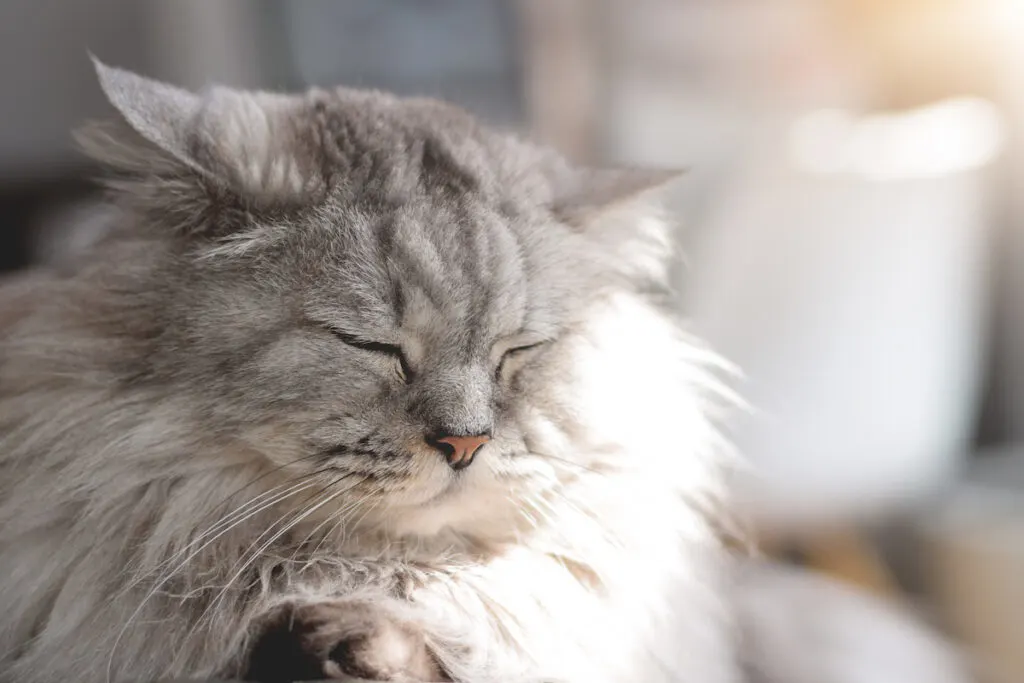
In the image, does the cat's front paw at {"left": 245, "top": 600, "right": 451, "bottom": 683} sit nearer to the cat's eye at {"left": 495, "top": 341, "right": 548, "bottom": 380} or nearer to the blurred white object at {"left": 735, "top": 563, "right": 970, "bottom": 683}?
the cat's eye at {"left": 495, "top": 341, "right": 548, "bottom": 380}

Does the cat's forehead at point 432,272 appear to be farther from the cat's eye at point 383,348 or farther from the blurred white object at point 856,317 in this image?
the blurred white object at point 856,317

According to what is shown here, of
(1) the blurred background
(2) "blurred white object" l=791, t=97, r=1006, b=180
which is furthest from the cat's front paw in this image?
(2) "blurred white object" l=791, t=97, r=1006, b=180

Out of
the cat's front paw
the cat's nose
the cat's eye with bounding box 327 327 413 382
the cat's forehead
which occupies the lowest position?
the cat's front paw

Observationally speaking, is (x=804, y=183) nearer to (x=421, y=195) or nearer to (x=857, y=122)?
(x=857, y=122)

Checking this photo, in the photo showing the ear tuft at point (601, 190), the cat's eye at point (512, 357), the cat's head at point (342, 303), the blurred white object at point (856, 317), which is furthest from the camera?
the blurred white object at point (856, 317)

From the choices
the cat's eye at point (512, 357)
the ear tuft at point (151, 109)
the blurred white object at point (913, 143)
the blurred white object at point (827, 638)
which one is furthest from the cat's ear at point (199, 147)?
the blurred white object at point (913, 143)

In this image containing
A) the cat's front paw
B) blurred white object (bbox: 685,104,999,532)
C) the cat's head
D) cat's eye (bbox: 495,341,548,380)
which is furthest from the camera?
blurred white object (bbox: 685,104,999,532)

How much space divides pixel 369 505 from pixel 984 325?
5.71 ft

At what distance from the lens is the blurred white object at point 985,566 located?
1628mm

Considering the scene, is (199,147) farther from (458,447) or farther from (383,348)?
(458,447)

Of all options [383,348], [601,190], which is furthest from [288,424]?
[601,190]

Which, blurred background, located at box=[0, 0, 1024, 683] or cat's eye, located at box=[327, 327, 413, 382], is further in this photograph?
blurred background, located at box=[0, 0, 1024, 683]

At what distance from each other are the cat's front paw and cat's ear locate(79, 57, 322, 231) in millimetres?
414

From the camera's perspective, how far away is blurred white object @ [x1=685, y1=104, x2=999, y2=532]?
181 cm
